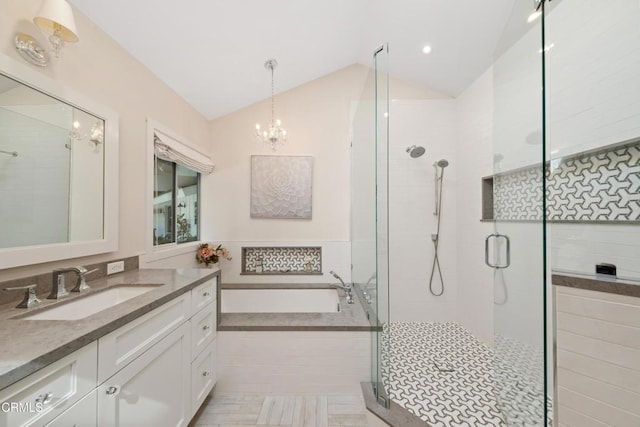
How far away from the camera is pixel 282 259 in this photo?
3074 mm

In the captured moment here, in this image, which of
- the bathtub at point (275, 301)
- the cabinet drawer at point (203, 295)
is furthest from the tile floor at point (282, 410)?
the bathtub at point (275, 301)

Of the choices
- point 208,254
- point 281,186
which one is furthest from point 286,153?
point 208,254

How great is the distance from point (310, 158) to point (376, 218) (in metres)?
1.70

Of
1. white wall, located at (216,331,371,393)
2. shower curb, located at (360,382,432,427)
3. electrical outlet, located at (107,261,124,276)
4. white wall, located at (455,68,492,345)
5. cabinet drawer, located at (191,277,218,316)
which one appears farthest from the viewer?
white wall, located at (455,68,492,345)

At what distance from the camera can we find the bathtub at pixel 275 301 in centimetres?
271

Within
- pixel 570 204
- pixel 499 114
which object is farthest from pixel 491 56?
pixel 570 204

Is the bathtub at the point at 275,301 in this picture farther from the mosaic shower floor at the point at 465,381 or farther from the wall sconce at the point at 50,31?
the wall sconce at the point at 50,31

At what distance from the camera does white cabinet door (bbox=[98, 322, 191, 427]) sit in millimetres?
887

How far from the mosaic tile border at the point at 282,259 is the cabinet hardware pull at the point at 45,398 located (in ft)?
7.65

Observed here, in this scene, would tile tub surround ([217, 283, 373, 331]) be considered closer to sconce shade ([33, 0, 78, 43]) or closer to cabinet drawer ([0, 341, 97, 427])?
cabinet drawer ([0, 341, 97, 427])

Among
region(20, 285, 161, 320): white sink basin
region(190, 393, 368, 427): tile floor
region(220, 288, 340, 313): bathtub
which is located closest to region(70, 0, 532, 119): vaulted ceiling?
region(20, 285, 161, 320): white sink basin

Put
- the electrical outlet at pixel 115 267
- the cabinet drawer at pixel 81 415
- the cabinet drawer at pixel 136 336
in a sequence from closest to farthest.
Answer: the cabinet drawer at pixel 81 415 < the cabinet drawer at pixel 136 336 < the electrical outlet at pixel 115 267

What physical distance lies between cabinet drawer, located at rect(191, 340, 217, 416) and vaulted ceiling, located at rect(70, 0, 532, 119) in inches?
85.4

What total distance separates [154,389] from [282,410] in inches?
34.8
